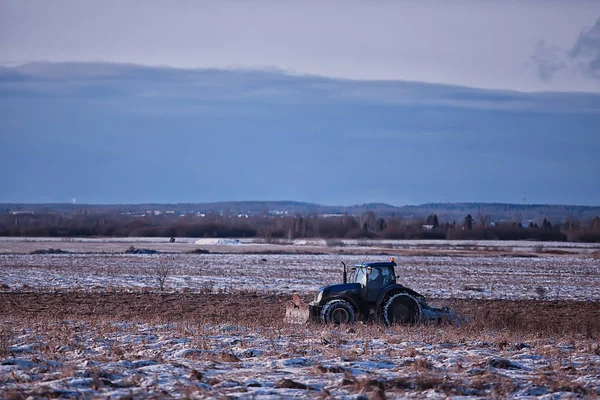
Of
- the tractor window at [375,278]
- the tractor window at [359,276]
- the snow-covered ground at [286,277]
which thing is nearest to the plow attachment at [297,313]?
the tractor window at [359,276]

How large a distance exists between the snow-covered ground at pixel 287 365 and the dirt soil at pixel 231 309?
3.53m

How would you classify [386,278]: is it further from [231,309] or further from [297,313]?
[231,309]

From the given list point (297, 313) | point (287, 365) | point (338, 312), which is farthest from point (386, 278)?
point (287, 365)

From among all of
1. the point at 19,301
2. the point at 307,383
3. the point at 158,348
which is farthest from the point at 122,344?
the point at 19,301

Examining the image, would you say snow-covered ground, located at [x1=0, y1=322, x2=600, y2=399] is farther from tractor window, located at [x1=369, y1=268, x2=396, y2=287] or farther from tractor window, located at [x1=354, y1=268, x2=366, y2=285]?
tractor window, located at [x1=354, y1=268, x2=366, y2=285]

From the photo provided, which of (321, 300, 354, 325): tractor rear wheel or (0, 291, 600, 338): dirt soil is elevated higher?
(321, 300, 354, 325): tractor rear wheel

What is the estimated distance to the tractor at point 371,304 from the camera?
18.3 metres

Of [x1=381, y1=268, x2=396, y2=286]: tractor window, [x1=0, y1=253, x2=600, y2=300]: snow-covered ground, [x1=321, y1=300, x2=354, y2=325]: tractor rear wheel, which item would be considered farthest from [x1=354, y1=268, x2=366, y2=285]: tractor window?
[x1=0, y1=253, x2=600, y2=300]: snow-covered ground

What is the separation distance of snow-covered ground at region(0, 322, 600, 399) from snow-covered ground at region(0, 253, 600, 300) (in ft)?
51.2

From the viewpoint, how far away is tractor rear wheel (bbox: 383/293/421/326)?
59.6 feet

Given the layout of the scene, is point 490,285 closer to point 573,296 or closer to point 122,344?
point 573,296

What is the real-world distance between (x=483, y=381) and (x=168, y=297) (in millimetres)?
18429

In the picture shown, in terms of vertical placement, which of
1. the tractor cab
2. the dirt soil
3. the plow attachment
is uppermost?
the tractor cab

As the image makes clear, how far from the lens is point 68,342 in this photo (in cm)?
1352
